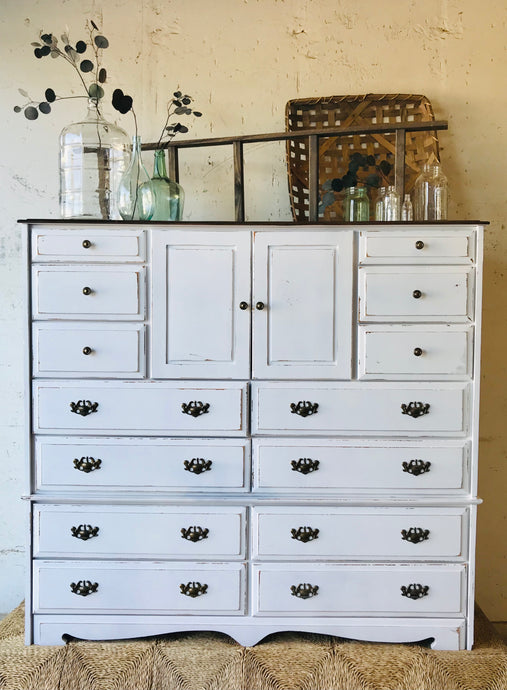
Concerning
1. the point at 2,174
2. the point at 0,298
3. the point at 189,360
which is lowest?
the point at 189,360

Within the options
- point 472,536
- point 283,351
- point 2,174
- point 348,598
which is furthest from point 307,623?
point 2,174

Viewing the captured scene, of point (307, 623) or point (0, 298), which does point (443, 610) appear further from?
point (0, 298)

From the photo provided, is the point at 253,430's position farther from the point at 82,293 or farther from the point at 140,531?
the point at 82,293

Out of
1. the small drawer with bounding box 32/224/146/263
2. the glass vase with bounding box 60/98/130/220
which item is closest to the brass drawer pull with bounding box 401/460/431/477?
the small drawer with bounding box 32/224/146/263

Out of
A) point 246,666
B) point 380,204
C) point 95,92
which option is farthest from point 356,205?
point 246,666

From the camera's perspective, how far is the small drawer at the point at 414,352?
1.97 meters

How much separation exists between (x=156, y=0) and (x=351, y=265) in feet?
4.92

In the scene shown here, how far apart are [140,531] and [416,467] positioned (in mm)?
982

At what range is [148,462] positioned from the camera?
200 centimetres

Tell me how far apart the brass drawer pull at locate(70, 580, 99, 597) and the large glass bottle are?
1316 mm

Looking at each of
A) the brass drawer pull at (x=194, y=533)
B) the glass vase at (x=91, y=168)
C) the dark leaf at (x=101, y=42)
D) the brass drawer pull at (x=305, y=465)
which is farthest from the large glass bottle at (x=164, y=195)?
the brass drawer pull at (x=194, y=533)

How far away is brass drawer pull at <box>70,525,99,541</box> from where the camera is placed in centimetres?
200

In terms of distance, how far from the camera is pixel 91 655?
6.42ft

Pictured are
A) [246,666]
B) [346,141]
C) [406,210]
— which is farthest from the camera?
[346,141]
